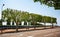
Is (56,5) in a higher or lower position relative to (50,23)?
higher

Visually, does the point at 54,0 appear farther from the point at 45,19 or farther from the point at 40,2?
the point at 45,19

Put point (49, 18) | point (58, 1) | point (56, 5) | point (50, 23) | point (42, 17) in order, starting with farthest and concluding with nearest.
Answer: point (50, 23), point (49, 18), point (42, 17), point (56, 5), point (58, 1)

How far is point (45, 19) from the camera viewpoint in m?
115

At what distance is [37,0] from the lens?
14695 millimetres

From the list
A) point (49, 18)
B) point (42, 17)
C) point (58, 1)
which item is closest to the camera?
point (58, 1)

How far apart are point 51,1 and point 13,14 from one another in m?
42.3

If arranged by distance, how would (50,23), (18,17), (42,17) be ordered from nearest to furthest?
(18,17) < (42,17) < (50,23)

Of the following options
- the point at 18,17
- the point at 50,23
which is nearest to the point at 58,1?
the point at 18,17

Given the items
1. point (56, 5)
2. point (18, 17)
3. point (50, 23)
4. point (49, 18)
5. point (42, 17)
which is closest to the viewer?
point (56, 5)

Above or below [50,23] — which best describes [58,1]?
above

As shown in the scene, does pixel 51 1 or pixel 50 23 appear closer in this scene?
pixel 51 1

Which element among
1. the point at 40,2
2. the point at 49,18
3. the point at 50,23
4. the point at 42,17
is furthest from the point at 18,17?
the point at 50,23

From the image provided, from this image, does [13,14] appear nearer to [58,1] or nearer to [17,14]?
[17,14]

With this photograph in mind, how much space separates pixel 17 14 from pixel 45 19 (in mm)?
60761
